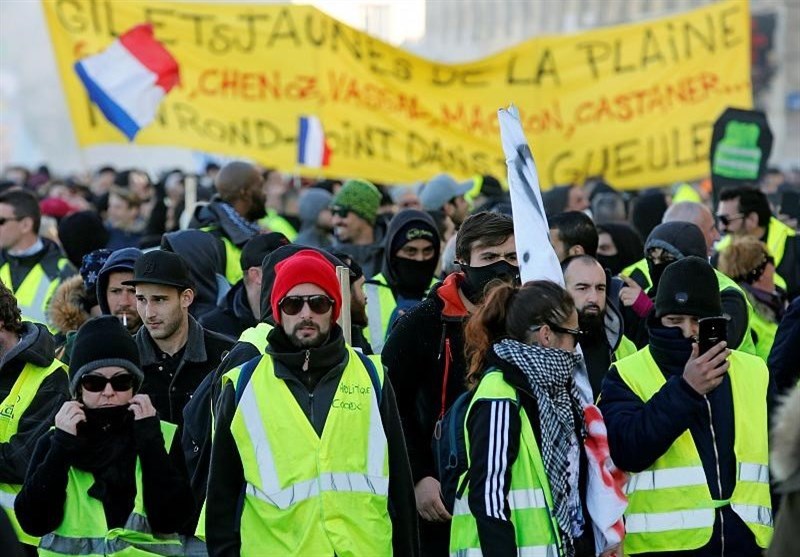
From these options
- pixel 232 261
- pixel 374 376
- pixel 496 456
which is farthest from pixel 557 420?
pixel 232 261

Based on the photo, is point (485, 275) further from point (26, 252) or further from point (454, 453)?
point (26, 252)

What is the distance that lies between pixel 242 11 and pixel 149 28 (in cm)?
91

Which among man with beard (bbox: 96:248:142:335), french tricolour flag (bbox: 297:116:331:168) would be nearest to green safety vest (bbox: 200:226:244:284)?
man with beard (bbox: 96:248:142:335)

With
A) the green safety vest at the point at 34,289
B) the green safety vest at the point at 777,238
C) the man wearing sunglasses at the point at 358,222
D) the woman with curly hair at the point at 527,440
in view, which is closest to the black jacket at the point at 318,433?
the woman with curly hair at the point at 527,440

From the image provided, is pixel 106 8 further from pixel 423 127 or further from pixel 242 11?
pixel 423 127

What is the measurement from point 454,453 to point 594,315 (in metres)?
1.79

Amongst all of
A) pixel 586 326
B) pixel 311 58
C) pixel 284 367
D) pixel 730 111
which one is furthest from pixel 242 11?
pixel 284 367

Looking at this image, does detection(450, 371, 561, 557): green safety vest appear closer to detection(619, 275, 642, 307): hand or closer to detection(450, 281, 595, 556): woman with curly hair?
detection(450, 281, 595, 556): woman with curly hair

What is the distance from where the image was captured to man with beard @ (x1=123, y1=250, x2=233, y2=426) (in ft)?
25.4

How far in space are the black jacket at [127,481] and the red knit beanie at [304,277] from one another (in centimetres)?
69

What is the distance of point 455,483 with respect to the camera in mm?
6340

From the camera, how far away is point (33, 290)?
448 inches

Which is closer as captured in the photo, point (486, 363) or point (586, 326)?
point (486, 363)

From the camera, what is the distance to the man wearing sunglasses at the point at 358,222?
11.7 m
